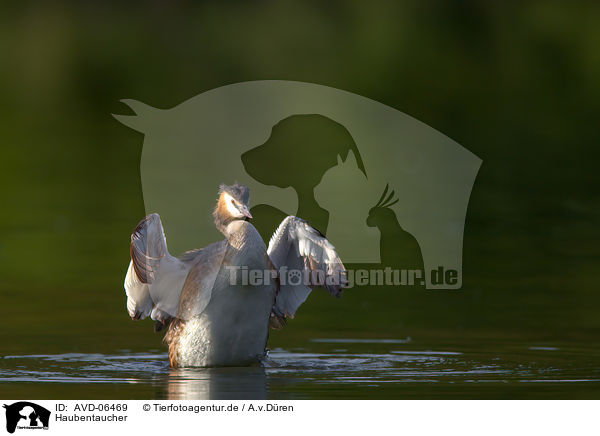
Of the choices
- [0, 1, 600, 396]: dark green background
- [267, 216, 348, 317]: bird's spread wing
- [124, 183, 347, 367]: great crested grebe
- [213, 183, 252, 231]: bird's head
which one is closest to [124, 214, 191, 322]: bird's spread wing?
[124, 183, 347, 367]: great crested grebe

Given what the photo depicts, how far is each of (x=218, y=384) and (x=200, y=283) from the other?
1.19 m

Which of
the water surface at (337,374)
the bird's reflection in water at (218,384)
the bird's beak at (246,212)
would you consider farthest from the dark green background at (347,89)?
the bird's beak at (246,212)

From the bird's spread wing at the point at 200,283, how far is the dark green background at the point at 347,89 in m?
1.05

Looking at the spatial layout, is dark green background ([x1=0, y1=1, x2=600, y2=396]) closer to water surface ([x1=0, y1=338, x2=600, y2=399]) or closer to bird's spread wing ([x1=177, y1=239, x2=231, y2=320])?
water surface ([x1=0, y1=338, x2=600, y2=399])

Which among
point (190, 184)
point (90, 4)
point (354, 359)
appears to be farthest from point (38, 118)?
point (354, 359)

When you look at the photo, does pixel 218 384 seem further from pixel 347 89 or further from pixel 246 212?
pixel 347 89

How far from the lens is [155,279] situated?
10.8 metres

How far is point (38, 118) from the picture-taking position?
3033 centimetres

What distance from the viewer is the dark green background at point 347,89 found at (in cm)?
1256

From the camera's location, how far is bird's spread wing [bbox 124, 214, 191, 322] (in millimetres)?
10414
